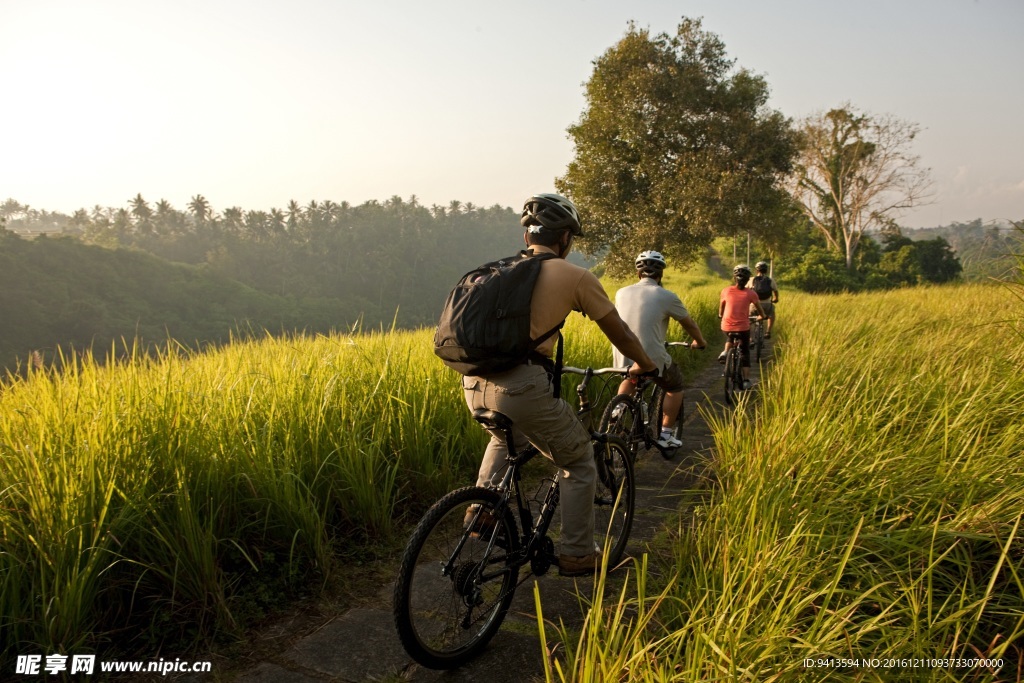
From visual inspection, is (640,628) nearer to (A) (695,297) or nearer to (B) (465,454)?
(B) (465,454)

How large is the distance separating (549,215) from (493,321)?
0.69 metres

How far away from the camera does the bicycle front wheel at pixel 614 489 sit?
141 inches

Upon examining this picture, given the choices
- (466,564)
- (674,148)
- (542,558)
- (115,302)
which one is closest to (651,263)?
(542,558)

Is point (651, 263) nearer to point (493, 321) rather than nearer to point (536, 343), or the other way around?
point (536, 343)

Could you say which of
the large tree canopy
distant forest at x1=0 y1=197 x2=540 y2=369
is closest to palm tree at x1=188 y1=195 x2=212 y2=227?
distant forest at x1=0 y1=197 x2=540 y2=369

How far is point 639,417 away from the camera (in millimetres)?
5066

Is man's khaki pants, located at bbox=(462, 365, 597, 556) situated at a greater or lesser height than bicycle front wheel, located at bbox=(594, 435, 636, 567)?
greater

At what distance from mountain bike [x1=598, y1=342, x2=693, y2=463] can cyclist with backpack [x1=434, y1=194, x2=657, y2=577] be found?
1243mm

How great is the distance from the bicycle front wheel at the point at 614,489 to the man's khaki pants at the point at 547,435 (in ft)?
2.12

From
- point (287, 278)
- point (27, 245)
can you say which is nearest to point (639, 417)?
point (27, 245)

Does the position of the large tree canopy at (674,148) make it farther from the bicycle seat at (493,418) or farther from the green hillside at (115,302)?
the green hillside at (115,302)

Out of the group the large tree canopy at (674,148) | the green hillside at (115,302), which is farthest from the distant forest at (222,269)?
the large tree canopy at (674,148)

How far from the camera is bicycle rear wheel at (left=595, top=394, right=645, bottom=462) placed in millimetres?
4594

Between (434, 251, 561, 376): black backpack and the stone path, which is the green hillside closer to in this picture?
the stone path
